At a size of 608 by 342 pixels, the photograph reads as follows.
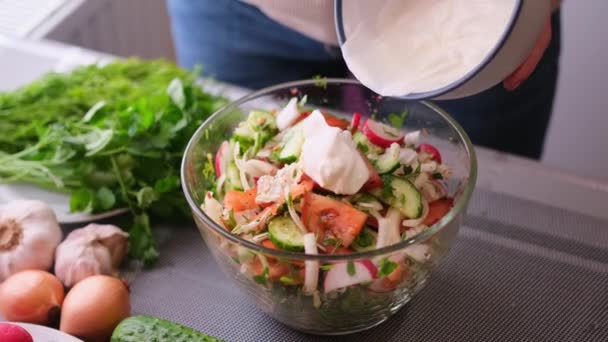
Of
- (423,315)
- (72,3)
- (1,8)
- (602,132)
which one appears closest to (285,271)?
(423,315)

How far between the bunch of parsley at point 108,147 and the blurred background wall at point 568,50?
25.6 inches

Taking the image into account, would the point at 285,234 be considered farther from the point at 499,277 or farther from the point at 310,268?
the point at 499,277

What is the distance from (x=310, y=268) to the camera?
729 millimetres

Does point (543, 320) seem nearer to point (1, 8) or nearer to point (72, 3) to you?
point (72, 3)

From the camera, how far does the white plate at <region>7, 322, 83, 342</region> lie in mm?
819

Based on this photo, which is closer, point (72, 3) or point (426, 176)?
point (426, 176)

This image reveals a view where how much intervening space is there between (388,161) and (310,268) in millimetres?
196

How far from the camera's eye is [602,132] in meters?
2.10

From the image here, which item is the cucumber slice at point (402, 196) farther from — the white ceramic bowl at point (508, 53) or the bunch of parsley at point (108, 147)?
the bunch of parsley at point (108, 147)

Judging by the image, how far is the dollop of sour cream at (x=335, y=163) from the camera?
0.77 metres

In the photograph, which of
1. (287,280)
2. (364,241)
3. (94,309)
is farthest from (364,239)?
(94,309)

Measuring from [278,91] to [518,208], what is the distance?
1.35 feet

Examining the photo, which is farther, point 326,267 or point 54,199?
point 54,199

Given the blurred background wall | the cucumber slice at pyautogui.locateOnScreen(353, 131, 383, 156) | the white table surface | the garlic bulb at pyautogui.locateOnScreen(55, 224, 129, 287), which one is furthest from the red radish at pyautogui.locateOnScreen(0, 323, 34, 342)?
the blurred background wall
